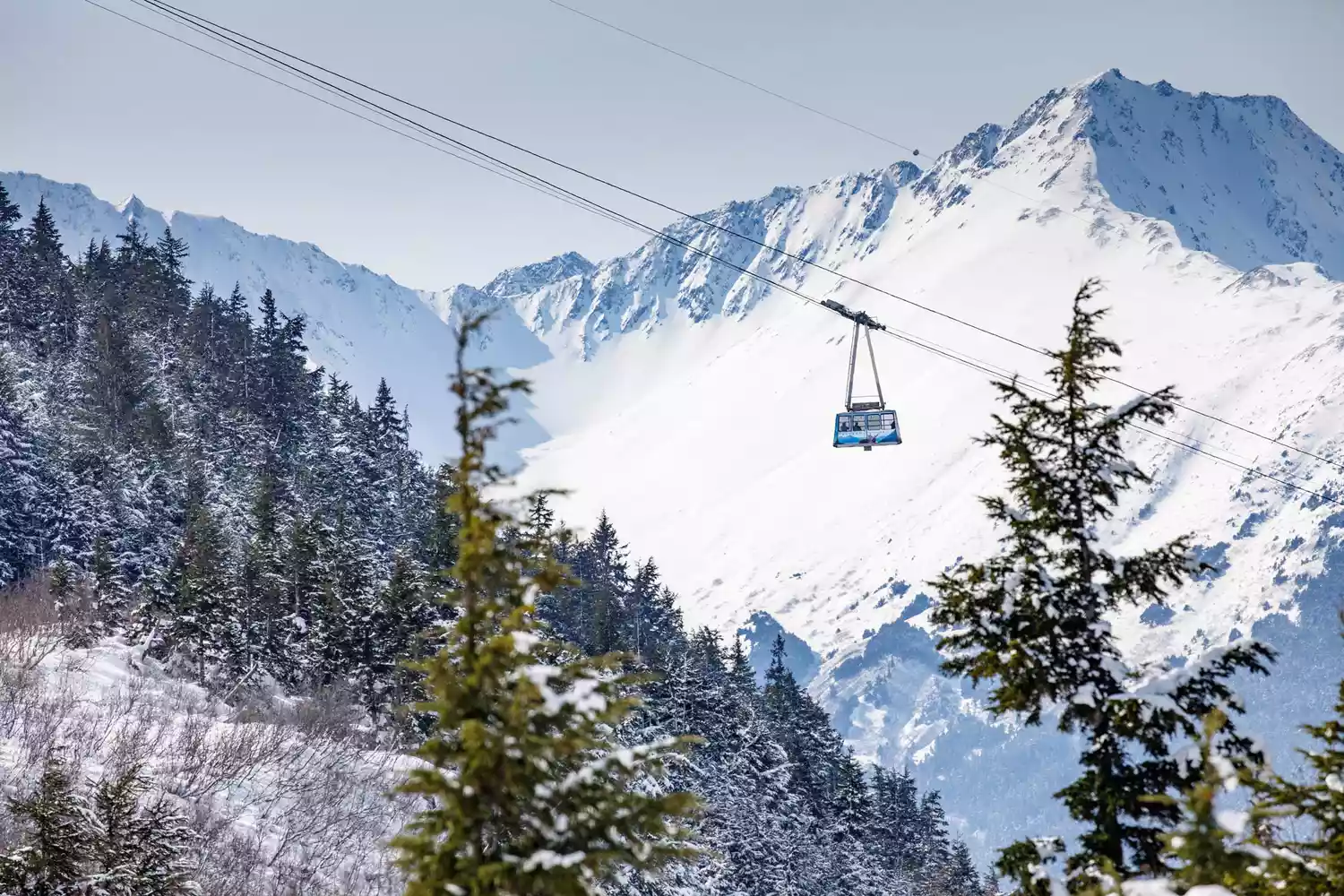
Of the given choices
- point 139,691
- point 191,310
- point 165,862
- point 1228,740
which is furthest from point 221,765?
point 191,310

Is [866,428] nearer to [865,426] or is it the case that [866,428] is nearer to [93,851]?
[865,426]

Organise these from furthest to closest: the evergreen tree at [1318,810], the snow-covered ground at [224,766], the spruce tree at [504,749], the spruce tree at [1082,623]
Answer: the snow-covered ground at [224,766]
the spruce tree at [1082,623]
the evergreen tree at [1318,810]
the spruce tree at [504,749]

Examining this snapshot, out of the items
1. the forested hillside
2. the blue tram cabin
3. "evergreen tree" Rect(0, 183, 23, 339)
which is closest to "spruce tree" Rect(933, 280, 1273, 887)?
the forested hillside

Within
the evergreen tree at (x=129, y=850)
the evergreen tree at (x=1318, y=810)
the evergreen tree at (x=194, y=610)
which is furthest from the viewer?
the evergreen tree at (x=194, y=610)

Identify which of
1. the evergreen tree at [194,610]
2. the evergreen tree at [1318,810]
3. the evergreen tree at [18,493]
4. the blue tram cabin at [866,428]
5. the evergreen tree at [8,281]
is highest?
the evergreen tree at [8,281]

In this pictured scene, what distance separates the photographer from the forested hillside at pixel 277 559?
139 ft

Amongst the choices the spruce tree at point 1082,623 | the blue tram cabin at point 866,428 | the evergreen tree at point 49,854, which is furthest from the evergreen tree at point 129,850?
the blue tram cabin at point 866,428

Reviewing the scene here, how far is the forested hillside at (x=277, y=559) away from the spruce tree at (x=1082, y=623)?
49.3 feet

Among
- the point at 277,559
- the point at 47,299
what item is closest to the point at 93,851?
the point at 277,559

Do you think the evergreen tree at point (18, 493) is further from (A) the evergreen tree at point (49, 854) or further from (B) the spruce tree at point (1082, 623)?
(B) the spruce tree at point (1082, 623)

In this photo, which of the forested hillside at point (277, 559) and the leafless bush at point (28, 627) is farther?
the forested hillside at point (277, 559)

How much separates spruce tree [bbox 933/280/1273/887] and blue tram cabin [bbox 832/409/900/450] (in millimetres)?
21354

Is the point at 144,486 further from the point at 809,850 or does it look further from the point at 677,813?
the point at 677,813

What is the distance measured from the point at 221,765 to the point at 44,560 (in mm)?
36474
